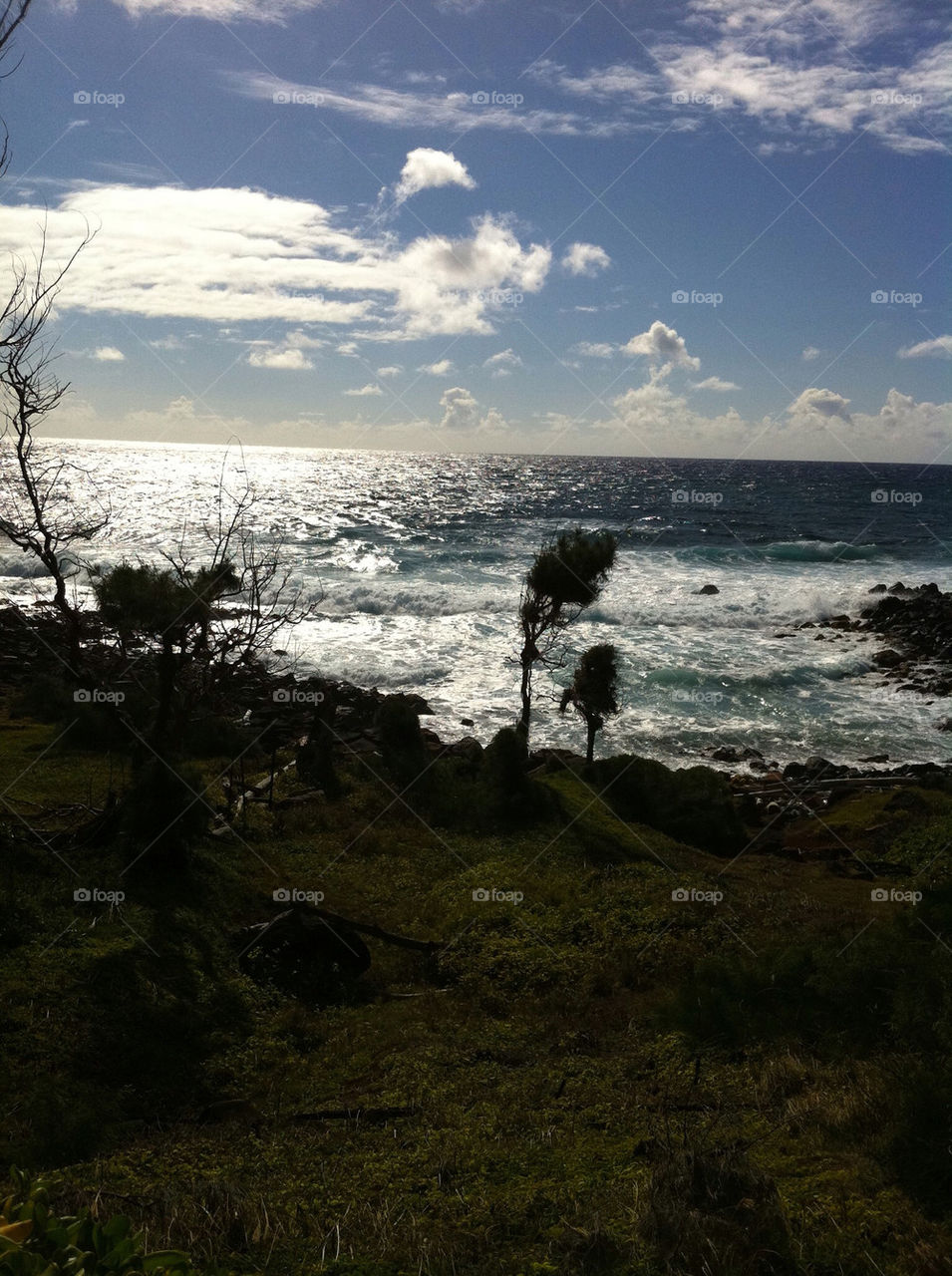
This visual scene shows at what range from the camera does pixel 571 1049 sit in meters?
9.16

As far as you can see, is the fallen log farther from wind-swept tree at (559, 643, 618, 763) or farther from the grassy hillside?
wind-swept tree at (559, 643, 618, 763)

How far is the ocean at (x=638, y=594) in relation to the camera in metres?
33.8

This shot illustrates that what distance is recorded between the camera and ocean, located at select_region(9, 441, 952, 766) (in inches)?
1332

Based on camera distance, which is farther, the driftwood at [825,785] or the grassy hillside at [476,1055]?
the driftwood at [825,785]

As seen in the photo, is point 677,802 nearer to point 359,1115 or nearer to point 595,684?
point 595,684

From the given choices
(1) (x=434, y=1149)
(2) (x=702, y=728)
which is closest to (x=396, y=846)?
(1) (x=434, y=1149)

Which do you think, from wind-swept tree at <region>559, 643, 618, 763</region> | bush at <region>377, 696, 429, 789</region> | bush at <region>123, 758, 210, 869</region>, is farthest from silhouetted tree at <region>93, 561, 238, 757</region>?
wind-swept tree at <region>559, 643, 618, 763</region>

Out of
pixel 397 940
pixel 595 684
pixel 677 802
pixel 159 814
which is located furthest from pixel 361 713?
pixel 397 940

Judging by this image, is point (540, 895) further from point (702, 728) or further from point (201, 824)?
point (702, 728)

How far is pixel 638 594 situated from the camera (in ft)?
186

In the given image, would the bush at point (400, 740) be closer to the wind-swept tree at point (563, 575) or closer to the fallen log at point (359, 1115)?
the wind-swept tree at point (563, 575)

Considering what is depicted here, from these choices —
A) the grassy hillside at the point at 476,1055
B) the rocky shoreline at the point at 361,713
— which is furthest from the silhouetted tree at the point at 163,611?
the grassy hillside at the point at 476,1055

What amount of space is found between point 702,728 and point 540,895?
20.4 m

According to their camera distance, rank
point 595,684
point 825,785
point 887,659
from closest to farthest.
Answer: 1. point 595,684
2. point 825,785
3. point 887,659
